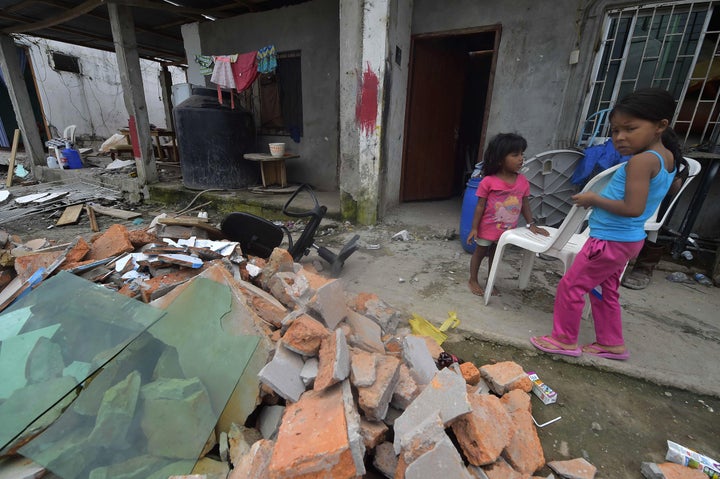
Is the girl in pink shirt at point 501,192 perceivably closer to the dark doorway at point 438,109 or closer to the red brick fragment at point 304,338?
the red brick fragment at point 304,338

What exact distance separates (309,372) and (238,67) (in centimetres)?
576

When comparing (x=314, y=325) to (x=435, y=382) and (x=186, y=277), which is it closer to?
(x=435, y=382)

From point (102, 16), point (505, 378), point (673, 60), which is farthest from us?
point (102, 16)

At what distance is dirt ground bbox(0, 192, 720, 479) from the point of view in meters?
1.61

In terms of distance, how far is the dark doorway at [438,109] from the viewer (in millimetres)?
5219

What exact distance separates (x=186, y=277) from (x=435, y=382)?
6.46 feet

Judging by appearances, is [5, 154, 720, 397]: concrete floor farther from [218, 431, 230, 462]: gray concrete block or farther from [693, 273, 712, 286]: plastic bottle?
[218, 431, 230, 462]: gray concrete block

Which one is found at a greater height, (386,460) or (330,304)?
(330,304)

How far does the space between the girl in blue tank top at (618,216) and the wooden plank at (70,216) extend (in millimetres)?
6866

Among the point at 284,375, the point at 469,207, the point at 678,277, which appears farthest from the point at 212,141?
the point at 678,277

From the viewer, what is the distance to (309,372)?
1517 mm

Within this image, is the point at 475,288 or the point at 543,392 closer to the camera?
the point at 543,392

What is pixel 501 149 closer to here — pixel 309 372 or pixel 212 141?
pixel 309 372

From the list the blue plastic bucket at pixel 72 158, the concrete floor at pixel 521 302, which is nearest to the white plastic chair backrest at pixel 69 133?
the blue plastic bucket at pixel 72 158
